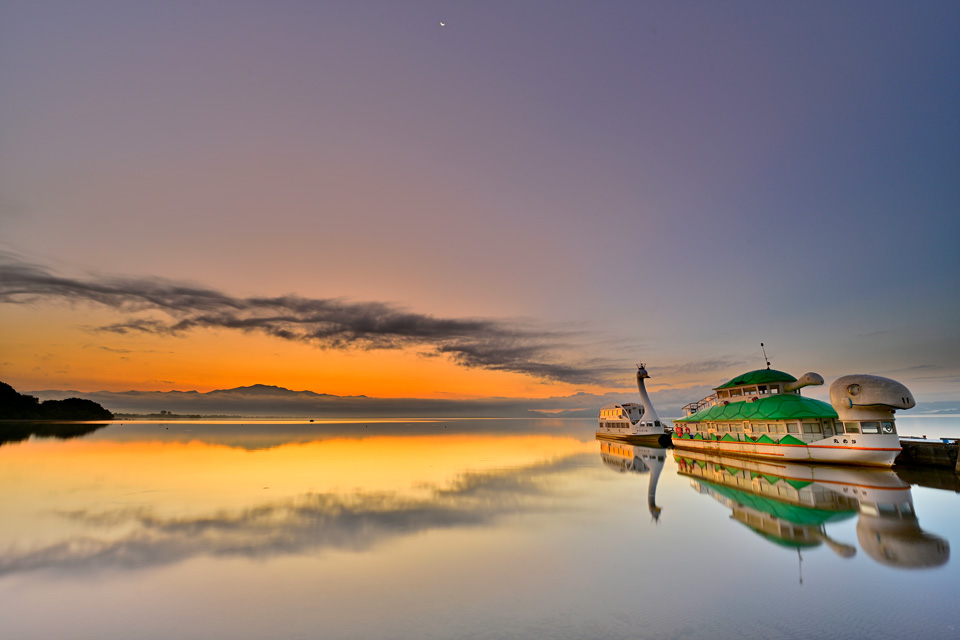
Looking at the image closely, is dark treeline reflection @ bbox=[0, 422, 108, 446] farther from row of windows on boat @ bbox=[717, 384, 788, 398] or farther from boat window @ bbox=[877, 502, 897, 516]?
row of windows on boat @ bbox=[717, 384, 788, 398]

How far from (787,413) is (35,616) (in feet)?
177

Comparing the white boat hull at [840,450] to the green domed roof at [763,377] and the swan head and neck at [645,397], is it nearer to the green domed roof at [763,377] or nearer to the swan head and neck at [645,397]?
the green domed roof at [763,377]

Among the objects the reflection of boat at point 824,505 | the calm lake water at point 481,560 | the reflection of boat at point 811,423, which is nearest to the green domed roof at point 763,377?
the reflection of boat at point 811,423

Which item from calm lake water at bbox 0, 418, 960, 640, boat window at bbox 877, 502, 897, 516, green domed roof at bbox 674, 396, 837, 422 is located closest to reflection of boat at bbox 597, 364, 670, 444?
green domed roof at bbox 674, 396, 837, 422

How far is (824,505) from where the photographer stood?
23453 mm

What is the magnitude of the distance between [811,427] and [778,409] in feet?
10.2

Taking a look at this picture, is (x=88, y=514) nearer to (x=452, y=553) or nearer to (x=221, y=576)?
(x=221, y=576)

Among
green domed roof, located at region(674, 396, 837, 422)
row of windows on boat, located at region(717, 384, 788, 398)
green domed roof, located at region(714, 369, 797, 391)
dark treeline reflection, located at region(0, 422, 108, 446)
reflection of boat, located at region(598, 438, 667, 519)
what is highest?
green domed roof, located at region(714, 369, 797, 391)

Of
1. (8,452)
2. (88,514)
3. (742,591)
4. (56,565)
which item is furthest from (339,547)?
(8,452)

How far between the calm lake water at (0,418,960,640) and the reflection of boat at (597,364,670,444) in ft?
133

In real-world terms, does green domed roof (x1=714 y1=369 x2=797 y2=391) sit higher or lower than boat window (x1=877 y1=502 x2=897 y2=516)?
higher

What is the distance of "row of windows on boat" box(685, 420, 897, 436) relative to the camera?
36.0 meters

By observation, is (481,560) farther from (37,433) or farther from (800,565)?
(37,433)

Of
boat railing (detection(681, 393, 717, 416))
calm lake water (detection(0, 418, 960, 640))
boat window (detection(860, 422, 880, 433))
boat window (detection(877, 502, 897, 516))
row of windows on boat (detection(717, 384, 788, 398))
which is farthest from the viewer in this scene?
boat railing (detection(681, 393, 717, 416))
